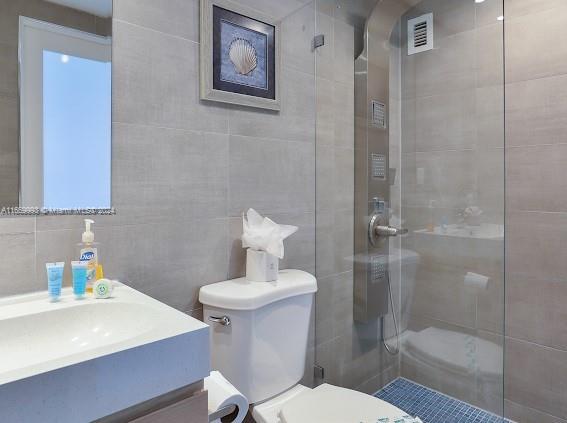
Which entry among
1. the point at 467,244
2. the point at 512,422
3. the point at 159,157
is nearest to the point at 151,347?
the point at 159,157

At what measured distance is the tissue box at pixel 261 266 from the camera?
1383 mm

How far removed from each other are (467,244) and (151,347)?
1.31 metres

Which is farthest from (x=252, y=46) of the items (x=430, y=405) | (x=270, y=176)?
(x=430, y=405)

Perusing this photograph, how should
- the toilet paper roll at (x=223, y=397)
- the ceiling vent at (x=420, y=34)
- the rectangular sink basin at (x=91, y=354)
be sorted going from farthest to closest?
the ceiling vent at (x=420, y=34) → the toilet paper roll at (x=223, y=397) → the rectangular sink basin at (x=91, y=354)

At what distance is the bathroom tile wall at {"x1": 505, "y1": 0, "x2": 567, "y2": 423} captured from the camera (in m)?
1.71

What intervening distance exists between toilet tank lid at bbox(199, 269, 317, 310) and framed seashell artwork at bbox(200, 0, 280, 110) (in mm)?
658

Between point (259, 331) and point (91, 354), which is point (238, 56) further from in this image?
point (91, 354)

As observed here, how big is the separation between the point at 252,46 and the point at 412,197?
910 millimetres

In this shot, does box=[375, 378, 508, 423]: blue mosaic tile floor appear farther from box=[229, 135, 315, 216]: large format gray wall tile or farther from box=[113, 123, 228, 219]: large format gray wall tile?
box=[113, 123, 228, 219]: large format gray wall tile

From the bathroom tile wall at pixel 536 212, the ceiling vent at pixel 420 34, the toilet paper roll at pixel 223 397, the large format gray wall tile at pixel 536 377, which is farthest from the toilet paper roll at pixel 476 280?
the toilet paper roll at pixel 223 397

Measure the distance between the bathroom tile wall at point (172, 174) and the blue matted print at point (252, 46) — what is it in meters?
0.10

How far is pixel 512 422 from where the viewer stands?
6.09 feet

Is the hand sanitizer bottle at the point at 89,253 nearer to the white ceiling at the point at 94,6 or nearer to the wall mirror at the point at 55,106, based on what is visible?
the wall mirror at the point at 55,106

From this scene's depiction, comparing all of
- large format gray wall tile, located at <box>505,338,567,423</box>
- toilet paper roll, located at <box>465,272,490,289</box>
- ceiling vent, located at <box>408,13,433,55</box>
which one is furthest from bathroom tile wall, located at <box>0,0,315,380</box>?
large format gray wall tile, located at <box>505,338,567,423</box>
